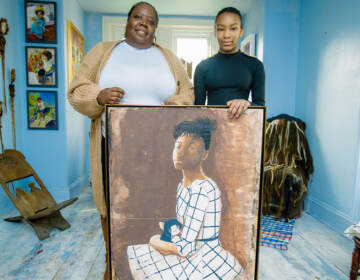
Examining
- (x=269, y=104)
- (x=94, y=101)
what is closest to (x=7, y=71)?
(x=94, y=101)

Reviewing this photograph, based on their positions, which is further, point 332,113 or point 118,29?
point 118,29

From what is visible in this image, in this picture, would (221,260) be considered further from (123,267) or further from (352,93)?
(352,93)

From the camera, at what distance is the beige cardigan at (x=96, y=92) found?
1021 millimetres

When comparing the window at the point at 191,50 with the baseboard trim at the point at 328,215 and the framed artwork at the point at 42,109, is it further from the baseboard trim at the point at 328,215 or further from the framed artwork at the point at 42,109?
the baseboard trim at the point at 328,215

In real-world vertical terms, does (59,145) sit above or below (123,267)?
above

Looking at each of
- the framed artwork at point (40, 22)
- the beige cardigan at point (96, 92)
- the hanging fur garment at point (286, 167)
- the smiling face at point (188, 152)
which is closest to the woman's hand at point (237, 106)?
the smiling face at point (188, 152)

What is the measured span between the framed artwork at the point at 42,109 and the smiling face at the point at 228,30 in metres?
2.30

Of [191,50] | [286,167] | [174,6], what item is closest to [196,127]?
[286,167]

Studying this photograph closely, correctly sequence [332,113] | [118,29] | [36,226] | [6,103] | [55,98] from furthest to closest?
1. [118,29]
2. [55,98]
3. [6,103]
4. [332,113]
5. [36,226]

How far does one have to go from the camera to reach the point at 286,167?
2.48 meters

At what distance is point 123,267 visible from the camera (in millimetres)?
972

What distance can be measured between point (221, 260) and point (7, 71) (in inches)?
108

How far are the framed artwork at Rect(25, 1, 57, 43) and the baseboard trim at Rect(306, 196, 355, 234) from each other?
3321 millimetres

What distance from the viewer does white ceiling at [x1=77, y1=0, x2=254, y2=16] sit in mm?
3360
